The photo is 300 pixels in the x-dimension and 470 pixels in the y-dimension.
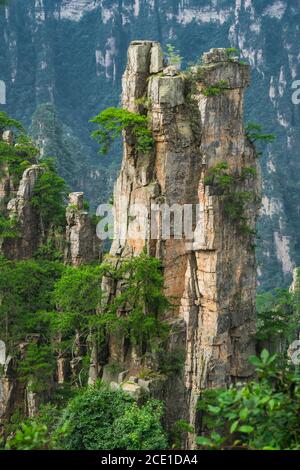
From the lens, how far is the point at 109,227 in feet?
92.9

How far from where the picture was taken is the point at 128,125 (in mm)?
25734

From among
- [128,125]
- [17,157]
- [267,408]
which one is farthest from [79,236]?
[267,408]

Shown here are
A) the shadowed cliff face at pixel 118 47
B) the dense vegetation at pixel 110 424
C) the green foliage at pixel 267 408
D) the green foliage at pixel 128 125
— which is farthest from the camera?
the shadowed cliff face at pixel 118 47

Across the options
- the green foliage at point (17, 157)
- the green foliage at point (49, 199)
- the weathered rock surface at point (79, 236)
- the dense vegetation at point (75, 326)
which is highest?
the green foliage at point (17, 157)

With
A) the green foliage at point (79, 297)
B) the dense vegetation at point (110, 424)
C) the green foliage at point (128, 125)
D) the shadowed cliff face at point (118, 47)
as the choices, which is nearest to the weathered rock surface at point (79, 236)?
the green foliage at point (79, 297)

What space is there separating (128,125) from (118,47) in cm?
7940

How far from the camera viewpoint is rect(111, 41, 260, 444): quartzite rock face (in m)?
25.7

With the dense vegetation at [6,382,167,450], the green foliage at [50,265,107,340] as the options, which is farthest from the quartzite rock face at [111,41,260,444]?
the dense vegetation at [6,382,167,450]

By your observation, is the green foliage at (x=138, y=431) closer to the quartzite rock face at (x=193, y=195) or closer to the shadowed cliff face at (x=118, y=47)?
the quartzite rock face at (x=193, y=195)

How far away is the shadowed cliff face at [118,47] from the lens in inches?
3824

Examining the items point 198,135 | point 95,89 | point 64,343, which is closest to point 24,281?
point 64,343

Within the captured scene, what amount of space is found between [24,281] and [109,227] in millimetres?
2814

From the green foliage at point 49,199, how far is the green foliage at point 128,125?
6.14 m

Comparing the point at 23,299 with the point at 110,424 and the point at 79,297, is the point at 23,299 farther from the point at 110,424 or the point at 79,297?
the point at 110,424
